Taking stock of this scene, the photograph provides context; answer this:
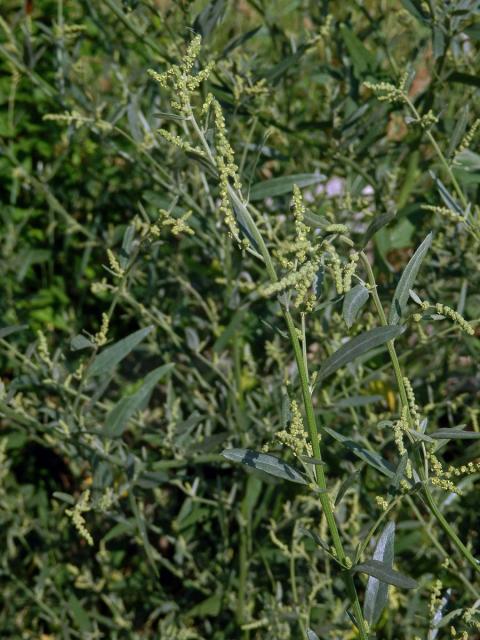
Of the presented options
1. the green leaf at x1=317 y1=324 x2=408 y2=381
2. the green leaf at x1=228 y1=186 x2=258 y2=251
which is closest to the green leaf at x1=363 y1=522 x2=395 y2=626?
the green leaf at x1=317 y1=324 x2=408 y2=381

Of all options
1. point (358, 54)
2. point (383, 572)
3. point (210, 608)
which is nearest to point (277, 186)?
point (358, 54)

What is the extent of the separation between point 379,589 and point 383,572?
135mm

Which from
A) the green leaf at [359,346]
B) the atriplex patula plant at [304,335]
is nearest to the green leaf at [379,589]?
the atriplex patula plant at [304,335]

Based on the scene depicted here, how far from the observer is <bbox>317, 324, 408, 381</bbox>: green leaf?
0.93 meters

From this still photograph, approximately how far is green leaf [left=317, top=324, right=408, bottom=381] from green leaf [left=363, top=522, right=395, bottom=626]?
0.22 m

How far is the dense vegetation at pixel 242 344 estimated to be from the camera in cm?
151

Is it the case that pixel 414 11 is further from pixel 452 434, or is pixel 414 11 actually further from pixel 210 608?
pixel 210 608

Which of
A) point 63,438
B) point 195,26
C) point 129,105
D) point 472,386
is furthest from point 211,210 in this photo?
point 472,386

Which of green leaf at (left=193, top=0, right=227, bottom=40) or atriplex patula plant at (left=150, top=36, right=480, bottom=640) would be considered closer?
atriplex patula plant at (left=150, top=36, right=480, bottom=640)

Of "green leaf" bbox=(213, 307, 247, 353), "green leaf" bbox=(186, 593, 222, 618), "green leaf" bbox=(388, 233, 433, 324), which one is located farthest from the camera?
"green leaf" bbox=(186, 593, 222, 618)

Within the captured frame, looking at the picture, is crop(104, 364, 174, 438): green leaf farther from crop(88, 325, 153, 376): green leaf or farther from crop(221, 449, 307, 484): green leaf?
crop(221, 449, 307, 484): green leaf

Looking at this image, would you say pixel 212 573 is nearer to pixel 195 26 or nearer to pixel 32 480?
pixel 32 480

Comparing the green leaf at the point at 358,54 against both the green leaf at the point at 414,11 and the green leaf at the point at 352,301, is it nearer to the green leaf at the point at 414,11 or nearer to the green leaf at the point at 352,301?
the green leaf at the point at 414,11

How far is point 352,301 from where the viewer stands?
96cm
